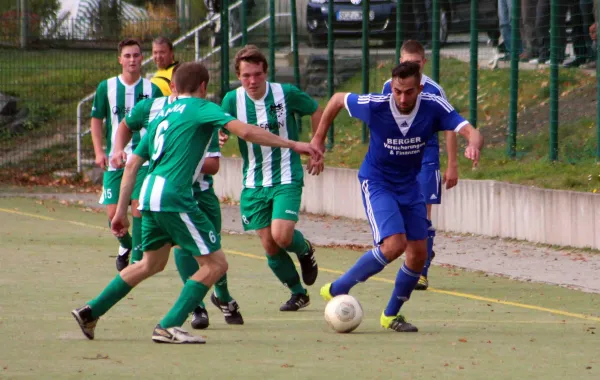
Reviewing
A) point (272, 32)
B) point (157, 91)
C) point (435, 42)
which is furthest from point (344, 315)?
point (272, 32)

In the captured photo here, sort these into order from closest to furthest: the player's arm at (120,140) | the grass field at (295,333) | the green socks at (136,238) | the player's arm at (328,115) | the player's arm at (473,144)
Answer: the grass field at (295,333), the player's arm at (473,144), the player's arm at (328,115), the player's arm at (120,140), the green socks at (136,238)

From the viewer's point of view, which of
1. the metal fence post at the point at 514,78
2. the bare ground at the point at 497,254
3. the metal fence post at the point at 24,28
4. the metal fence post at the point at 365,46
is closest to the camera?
the bare ground at the point at 497,254

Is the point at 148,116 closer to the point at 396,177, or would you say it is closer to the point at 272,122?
the point at 272,122

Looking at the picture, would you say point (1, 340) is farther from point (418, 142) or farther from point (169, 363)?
point (418, 142)

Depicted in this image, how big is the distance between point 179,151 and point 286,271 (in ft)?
6.49

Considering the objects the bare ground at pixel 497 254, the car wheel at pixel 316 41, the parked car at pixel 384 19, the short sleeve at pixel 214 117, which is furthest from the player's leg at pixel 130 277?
the car wheel at pixel 316 41

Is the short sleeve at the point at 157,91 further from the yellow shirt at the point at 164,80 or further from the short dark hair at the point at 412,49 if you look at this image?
the short dark hair at the point at 412,49

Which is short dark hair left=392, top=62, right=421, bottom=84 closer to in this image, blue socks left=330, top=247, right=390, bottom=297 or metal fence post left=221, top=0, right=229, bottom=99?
blue socks left=330, top=247, right=390, bottom=297

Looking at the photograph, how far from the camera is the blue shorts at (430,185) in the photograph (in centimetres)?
1061

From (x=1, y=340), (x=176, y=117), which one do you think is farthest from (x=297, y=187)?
(x=1, y=340)

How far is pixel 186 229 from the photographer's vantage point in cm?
769

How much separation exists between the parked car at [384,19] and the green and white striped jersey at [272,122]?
22.1ft

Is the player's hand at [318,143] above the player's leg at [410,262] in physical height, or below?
above

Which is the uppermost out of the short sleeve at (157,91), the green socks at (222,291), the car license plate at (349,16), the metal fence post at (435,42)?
the car license plate at (349,16)
